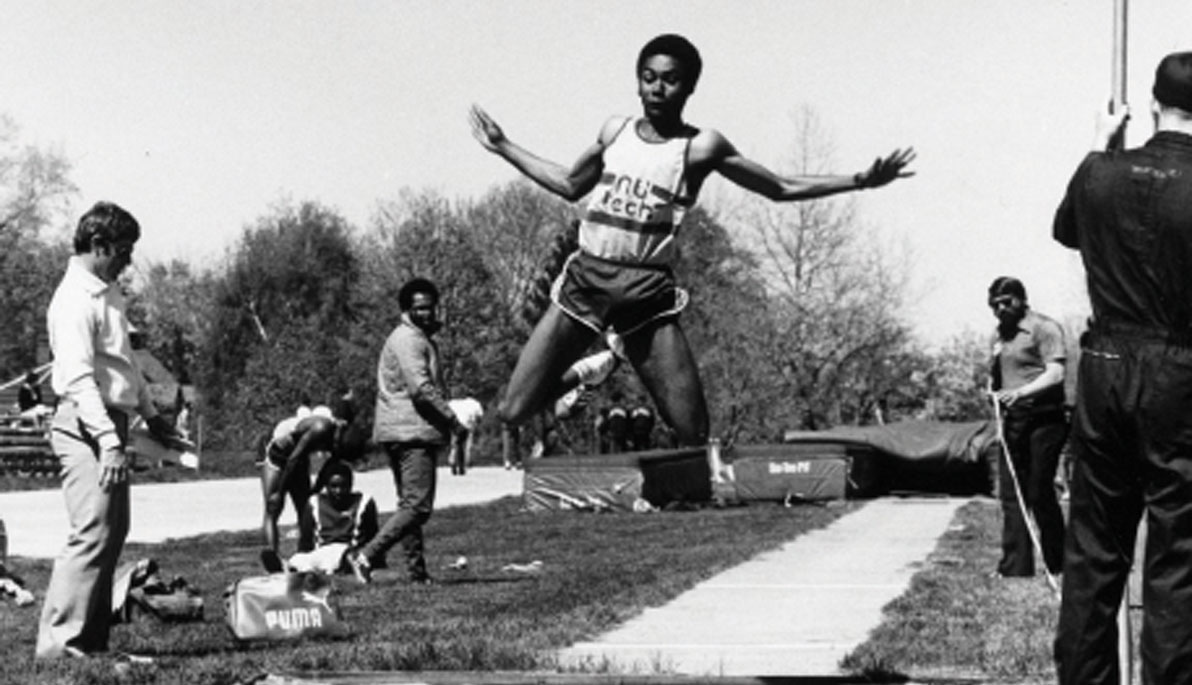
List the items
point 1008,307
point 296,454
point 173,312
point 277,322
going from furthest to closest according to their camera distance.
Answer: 1. point 173,312
2. point 277,322
3. point 296,454
4. point 1008,307

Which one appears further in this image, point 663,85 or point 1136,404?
point 663,85

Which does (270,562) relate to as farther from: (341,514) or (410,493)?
(341,514)

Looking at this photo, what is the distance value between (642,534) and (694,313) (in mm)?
29798

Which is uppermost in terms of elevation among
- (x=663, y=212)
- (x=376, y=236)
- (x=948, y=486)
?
(x=376, y=236)

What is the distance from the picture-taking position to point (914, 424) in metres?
33.9

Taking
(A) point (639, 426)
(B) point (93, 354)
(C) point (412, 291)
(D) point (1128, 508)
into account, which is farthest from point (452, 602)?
(A) point (639, 426)

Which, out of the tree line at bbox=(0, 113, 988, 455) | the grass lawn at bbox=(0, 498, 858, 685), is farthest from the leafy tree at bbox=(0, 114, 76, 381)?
the grass lawn at bbox=(0, 498, 858, 685)

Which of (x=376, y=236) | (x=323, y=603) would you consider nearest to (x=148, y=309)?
(x=376, y=236)

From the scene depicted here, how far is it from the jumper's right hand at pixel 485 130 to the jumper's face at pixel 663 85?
0.70 meters

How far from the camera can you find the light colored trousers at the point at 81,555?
844cm

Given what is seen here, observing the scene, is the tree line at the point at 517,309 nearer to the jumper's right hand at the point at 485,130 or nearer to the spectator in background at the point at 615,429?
the spectator in background at the point at 615,429

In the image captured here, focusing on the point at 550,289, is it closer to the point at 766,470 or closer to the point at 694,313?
the point at 766,470

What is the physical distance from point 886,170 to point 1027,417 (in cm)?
619

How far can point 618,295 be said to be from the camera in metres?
7.14
